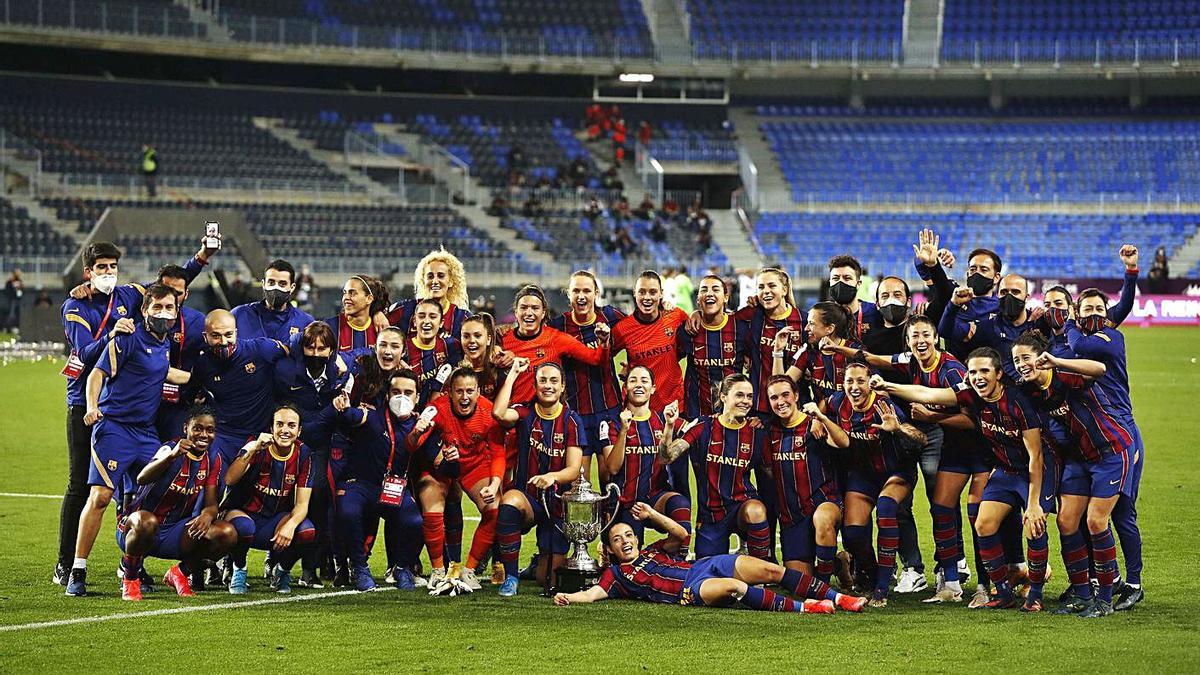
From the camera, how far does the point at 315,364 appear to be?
31.1ft

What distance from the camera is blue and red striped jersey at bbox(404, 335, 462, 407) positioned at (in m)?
9.84

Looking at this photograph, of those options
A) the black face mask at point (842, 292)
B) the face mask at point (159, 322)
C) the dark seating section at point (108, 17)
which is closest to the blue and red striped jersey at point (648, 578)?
the black face mask at point (842, 292)

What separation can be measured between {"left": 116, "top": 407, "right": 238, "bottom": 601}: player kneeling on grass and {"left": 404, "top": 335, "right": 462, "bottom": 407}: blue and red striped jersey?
1.38 metres

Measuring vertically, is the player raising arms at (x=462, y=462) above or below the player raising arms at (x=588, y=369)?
below

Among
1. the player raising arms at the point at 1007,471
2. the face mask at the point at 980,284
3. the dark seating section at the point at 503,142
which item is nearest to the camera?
the player raising arms at the point at 1007,471

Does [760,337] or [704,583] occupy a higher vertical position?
[760,337]

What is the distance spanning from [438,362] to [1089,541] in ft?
13.6

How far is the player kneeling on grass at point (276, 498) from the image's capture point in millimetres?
9094

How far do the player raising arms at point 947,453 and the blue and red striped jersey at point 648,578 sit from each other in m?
1.52

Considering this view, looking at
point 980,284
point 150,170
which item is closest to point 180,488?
point 980,284

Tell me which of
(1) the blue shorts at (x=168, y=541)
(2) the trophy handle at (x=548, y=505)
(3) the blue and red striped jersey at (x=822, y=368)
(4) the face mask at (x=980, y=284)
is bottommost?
(1) the blue shorts at (x=168, y=541)

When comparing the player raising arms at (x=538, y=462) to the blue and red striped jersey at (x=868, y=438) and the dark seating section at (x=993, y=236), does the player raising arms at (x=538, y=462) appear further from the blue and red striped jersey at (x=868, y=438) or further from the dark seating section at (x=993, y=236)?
the dark seating section at (x=993, y=236)

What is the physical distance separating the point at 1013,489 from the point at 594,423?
282 cm

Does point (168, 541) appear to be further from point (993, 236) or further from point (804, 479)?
point (993, 236)
